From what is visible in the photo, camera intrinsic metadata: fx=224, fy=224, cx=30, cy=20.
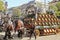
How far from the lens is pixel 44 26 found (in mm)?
22234

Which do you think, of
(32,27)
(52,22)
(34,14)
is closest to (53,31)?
(52,22)

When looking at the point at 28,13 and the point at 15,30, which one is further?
the point at 28,13

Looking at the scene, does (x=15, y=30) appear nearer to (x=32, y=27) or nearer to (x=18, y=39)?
(x=18, y=39)

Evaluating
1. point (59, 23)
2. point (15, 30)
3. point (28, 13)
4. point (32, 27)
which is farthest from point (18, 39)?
point (59, 23)

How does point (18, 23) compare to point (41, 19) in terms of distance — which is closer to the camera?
point (18, 23)

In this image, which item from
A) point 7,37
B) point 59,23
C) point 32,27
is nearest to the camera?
point 7,37

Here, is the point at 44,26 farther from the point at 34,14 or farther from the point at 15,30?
the point at 15,30

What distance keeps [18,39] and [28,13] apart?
925cm

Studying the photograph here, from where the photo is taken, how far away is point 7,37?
46.0 ft

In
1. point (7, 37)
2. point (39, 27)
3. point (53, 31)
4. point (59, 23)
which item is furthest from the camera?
point (59, 23)

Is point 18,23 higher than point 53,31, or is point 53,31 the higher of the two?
point 18,23

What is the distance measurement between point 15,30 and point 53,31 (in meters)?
9.80

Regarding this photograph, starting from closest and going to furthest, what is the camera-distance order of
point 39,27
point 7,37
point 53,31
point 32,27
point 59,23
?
point 7,37, point 32,27, point 39,27, point 53,31, point 59,23

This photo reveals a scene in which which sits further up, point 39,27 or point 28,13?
point 28,13
